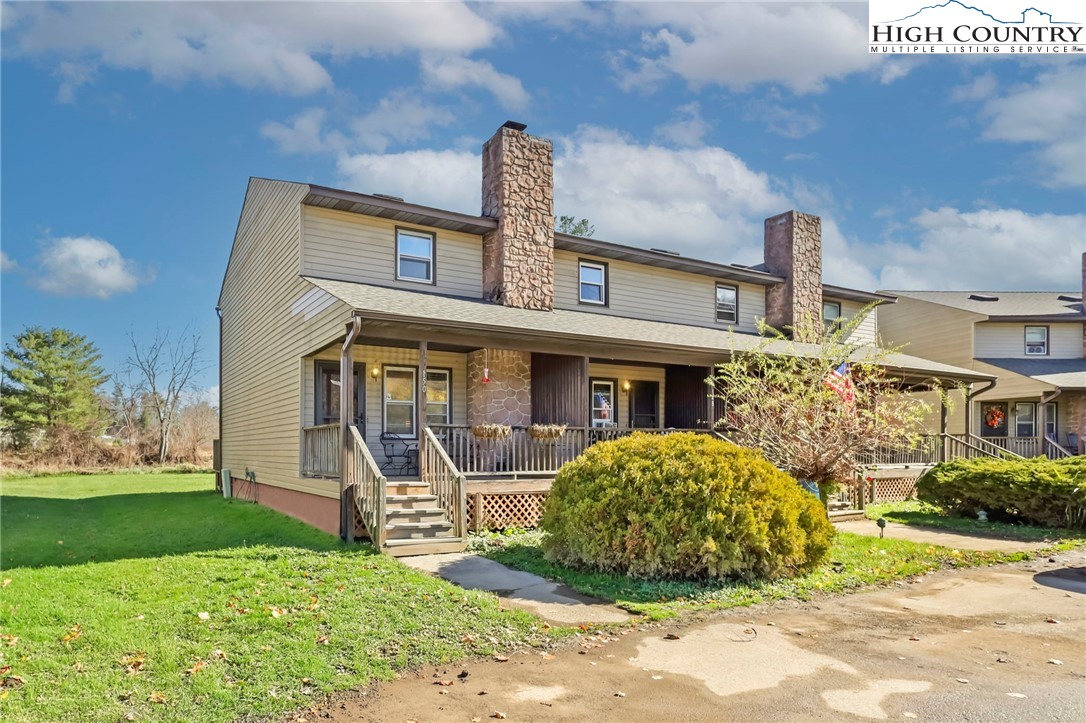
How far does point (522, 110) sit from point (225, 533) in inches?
441

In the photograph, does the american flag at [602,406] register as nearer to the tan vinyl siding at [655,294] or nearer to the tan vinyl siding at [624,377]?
the tan vinyl siding at [624,377]

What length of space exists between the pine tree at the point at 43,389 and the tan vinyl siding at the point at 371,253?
98.1 ft

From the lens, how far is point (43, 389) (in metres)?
36.8

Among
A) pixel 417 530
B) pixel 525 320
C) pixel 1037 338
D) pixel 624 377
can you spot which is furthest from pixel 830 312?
pixel 417 530

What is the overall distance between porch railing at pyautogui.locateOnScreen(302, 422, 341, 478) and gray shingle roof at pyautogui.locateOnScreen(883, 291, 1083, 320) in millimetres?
25240

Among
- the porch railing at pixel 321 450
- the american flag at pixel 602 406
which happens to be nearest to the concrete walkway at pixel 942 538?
the american flag at pixel 602 406

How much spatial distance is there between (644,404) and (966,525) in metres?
7.65

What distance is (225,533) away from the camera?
12242 millimetres

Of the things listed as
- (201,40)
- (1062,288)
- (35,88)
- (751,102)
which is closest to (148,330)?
(35,88)

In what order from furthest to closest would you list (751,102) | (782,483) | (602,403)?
(602,403) → (751,102) → (782,483)

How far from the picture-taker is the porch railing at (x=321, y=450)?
1179 centimetres

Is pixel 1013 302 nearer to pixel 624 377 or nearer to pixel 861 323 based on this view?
pixel 861 323

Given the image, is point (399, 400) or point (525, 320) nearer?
point (525, 320)

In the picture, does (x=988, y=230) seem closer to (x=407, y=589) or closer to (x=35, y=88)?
(x=407, y=589)
